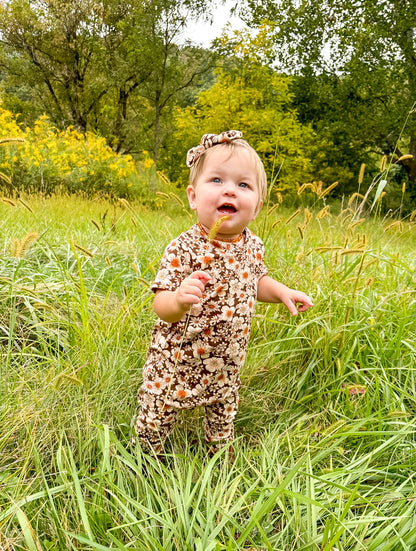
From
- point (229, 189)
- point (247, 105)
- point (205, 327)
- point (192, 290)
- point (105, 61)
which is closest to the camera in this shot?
point (192, 290)

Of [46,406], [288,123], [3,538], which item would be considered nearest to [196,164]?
[46,406]

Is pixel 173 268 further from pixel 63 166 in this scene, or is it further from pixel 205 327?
pixel 63 166

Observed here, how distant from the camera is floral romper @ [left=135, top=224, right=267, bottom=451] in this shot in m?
1.50

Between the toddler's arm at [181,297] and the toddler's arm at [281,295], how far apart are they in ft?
1.47

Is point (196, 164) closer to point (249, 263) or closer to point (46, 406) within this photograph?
point (249, 263)

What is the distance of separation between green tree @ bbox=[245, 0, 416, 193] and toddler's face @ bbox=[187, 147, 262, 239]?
9.06 metres

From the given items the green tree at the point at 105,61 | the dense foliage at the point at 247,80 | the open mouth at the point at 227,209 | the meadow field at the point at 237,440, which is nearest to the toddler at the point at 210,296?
the open mouth at the point at 227,209

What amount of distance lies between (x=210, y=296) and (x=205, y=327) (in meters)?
0.11

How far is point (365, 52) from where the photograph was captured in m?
10.9

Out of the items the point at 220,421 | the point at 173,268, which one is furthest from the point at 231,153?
the point at 220,421

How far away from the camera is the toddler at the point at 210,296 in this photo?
144 cm

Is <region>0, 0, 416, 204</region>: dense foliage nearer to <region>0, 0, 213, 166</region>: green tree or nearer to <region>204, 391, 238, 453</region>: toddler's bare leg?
<region>0, 0, 213, 166</region>: green tree

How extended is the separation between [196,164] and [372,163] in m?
13.0

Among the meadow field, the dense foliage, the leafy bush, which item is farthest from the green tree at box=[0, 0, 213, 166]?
the meadow field
